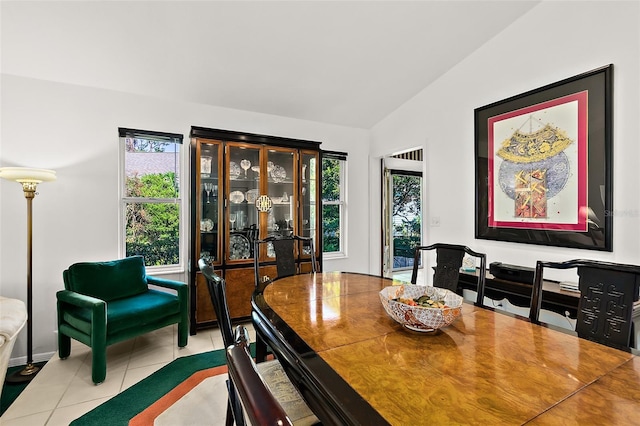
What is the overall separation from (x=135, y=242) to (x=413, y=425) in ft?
11.2

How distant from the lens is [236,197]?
335 centimetres

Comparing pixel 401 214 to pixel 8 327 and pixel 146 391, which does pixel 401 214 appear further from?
pixel 8 327

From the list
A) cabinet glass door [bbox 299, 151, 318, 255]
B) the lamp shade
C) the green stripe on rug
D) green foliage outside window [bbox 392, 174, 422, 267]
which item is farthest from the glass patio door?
the lamp shade

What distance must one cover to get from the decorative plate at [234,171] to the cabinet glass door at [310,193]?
0.80 meters

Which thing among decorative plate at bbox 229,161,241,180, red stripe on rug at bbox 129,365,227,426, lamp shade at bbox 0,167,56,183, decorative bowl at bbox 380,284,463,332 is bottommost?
red stripe on rug at bbox 129,365,227,426

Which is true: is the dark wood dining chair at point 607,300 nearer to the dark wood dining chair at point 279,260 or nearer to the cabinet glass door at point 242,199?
the dark wood dining chair at point 279,260

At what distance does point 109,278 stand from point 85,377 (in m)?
0.82

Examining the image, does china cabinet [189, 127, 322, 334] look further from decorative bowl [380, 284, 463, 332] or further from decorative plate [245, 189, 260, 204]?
decorative bowl [380, 284, 463, 332]

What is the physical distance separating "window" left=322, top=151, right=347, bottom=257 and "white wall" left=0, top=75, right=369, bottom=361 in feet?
6.87

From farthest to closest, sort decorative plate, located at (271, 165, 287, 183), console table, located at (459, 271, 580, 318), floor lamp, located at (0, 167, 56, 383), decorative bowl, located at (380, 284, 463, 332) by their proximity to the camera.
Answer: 1. decorative plate, located at (271, 165, 287, 183)
2. floor lamp, located at (0, 167, 56, 383)
3. console table, located at (459, 271, 580, 318)
4. decorative bowl, located at (380, 284, 463, 332)

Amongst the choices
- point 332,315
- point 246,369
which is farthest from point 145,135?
point 246,369

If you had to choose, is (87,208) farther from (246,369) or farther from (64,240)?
(246,369)

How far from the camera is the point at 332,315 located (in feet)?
4.78

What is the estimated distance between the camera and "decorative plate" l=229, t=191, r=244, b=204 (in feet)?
10.9
